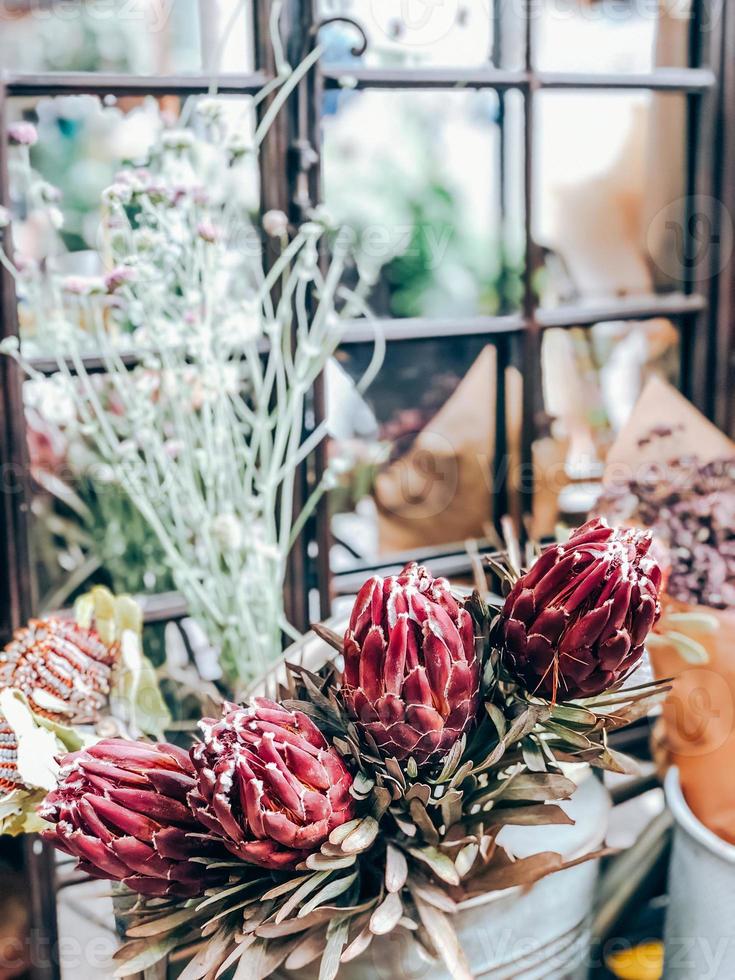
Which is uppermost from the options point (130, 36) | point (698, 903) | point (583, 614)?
→ point (130, 36)

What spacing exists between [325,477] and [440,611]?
40 cm

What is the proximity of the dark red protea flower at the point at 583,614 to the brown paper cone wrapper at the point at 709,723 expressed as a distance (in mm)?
293

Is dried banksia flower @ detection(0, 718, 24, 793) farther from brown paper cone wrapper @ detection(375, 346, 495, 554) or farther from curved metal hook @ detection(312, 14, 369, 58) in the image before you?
curved metal hook @ detection(312, 14, 369, 58)

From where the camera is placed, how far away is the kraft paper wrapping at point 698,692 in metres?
0.87

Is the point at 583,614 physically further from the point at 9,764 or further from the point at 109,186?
the point at 109,186

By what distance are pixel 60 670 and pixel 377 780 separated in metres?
0.26

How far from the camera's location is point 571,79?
1097mm

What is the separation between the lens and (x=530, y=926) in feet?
2.33

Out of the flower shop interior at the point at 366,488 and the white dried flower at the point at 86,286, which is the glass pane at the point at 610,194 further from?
the white dried flower at the point at 86,286

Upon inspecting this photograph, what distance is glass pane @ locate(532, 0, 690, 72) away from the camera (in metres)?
1.14

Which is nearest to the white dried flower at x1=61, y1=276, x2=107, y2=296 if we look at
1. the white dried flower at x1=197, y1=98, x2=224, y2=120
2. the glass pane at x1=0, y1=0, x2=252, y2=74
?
the white dried flower at x1=197, y1=98, x2=224, y2=120

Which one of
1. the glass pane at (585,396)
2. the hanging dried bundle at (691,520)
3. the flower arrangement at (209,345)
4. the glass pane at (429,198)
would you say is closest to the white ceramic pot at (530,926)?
the hanging dried bundle at (691,520)

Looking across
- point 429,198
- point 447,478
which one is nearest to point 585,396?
point 447,478

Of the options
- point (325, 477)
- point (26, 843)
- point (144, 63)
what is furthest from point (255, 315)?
point (26, 843)
